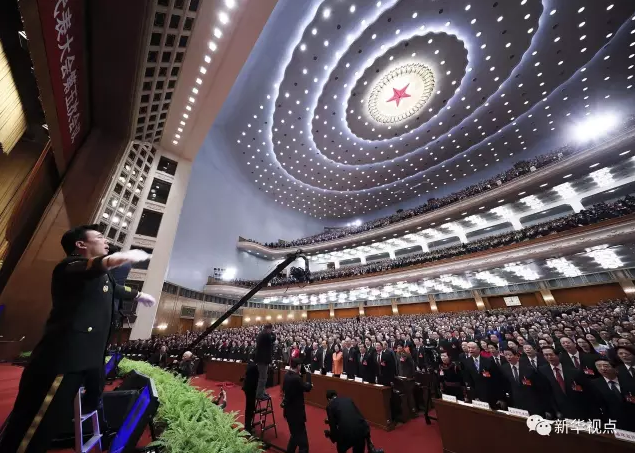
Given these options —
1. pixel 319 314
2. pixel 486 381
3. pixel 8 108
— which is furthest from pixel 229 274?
pixel 486 381

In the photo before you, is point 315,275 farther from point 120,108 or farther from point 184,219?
point 120,108

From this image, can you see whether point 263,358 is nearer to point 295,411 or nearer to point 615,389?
point 295,411

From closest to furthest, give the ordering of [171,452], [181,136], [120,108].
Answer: [171,452] < [120,108] < [181,136]

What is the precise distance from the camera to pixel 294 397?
13.3 ft

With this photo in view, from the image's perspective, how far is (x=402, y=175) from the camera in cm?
2848

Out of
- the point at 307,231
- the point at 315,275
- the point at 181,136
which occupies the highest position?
the point at 307,231

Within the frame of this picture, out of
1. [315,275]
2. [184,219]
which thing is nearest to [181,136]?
[184,219]

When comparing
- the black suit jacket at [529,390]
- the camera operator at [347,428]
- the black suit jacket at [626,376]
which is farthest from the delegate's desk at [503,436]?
the camera operator at [347,428]

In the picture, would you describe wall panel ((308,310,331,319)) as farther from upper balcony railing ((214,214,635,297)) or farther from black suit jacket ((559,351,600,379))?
black suit jacket ((559,351,600,379))

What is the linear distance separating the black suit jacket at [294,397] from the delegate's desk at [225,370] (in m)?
5.59

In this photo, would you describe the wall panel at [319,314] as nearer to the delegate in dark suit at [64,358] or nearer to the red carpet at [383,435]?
the red carpet at [383,435]

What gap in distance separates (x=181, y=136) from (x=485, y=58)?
21.4m

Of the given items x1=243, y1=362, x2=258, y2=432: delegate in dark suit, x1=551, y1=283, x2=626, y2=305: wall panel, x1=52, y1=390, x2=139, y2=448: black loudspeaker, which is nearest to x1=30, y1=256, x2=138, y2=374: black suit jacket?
x1=52, y1=390, x2=139, y2=448: black loudspeaker

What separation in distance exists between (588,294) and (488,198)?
9.06 metres
